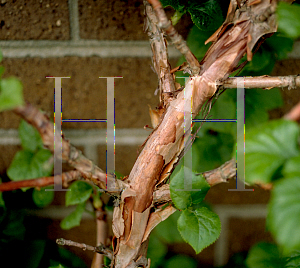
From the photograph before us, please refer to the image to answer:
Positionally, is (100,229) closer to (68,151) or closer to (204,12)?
(68,151)

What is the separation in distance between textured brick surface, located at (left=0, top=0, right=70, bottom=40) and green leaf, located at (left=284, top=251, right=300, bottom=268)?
1.57 feet

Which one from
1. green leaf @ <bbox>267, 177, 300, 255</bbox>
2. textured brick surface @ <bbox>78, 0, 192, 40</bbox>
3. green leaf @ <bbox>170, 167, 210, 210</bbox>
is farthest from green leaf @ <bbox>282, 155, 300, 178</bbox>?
textured brick surface @ <bbox>78, 0, 192, 40</bbox>

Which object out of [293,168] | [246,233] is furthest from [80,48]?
[246,233]

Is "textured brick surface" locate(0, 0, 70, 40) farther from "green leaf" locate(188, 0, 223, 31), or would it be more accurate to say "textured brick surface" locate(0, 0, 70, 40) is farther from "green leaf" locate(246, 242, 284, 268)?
"green leaf" locate(246, 242, 284, 268)

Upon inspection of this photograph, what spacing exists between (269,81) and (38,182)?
0.75ft

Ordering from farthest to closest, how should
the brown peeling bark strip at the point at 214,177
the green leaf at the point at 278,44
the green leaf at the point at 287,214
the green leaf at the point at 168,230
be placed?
the green leaf at the point at 168,230
the green leaf at the point at 278,44
the brown peeling bark strip at the point at 214,177
the green leaf at the point at 287,214

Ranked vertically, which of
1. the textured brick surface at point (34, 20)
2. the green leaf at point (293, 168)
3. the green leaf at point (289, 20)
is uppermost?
the textured brick surface at point (34, 20)

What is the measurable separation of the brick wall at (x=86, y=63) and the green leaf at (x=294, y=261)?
18 centimetres

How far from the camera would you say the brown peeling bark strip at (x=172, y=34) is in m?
0.20

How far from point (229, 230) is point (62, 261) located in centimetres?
35

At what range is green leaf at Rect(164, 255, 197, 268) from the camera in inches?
20.5

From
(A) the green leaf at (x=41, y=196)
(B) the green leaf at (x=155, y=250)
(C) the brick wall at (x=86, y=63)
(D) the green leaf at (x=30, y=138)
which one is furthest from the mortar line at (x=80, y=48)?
(B) the green leaf at (x=155, y=250)

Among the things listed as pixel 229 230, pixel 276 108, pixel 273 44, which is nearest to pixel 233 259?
pixel 229 230

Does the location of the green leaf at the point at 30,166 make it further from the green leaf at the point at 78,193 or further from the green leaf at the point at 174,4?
the green leaf at the point at 174,4
